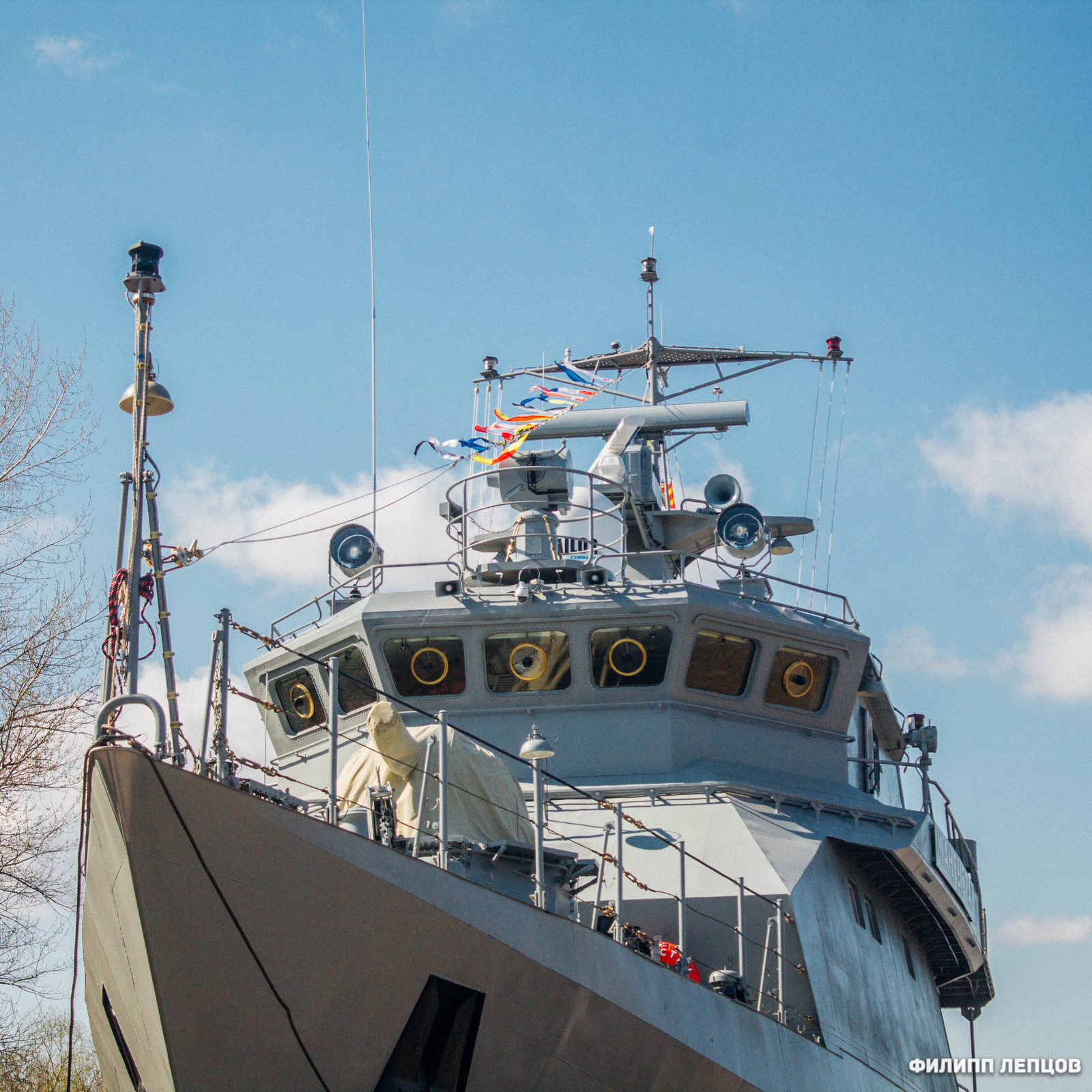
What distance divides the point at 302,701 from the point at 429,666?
1.48m

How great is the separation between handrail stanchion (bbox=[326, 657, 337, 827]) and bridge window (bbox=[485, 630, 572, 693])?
4.66 metres

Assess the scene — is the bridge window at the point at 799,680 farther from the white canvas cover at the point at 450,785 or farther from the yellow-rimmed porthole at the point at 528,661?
the white canvas cover at the point at 450,785

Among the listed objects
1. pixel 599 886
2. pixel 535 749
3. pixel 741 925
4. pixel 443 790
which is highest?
pixel 535 749

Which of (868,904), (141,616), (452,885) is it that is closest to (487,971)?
(452,885)

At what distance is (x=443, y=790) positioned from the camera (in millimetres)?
7531

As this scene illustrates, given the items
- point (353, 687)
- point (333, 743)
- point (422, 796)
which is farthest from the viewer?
point (353, 687)

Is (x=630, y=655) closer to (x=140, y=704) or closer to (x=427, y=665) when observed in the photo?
(x=427, y=665)

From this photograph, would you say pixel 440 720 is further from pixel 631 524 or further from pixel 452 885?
pixel 631 524

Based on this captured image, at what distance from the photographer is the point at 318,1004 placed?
6.71 metres

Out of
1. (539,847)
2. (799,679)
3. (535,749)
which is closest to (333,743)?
(535,749)

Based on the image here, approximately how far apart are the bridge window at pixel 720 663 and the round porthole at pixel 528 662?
4.21 feet

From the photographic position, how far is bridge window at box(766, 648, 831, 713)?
1265cm

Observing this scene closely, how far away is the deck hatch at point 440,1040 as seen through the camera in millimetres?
7137

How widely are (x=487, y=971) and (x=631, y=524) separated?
32.3 ft
